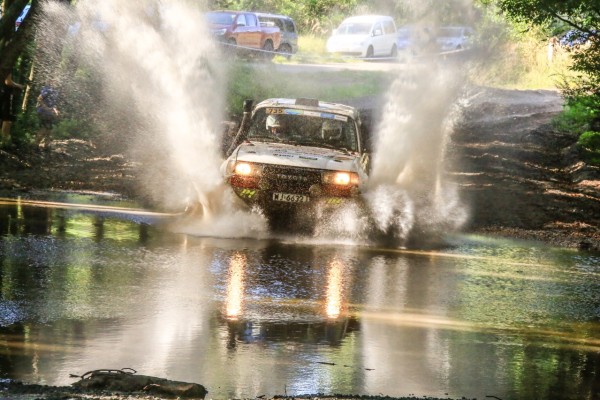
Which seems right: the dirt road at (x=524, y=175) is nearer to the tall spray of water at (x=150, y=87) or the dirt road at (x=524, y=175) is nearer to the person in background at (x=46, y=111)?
the tall spray of water at (x=150, y=87)

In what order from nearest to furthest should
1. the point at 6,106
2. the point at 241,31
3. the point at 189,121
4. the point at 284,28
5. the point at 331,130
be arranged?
1. the point at 331,130
2. the point at 189,121
3. the point at 6,106
4. the point at 241,31
5. the point at 284,28

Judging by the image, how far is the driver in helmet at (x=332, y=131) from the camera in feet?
48.6

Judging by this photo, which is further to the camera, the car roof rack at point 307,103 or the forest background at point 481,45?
the forest background at point 481,45

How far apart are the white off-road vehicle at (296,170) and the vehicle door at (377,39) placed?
28.7m

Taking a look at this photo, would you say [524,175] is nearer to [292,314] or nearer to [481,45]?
[292,314]

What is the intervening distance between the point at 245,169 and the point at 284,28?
28.6 metres

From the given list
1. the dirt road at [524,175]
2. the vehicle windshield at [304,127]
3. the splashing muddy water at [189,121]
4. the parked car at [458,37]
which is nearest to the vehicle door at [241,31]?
the splashing muddy water at [189,121]

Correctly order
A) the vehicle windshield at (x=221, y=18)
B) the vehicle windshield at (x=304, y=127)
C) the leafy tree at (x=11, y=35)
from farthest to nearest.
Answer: the vehicle windshield at (x=221, y=18), the leafy tree at (x=11, y=35), the vehicle windshield at (x=304, y=127)

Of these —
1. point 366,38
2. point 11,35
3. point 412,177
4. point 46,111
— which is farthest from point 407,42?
point 11,35

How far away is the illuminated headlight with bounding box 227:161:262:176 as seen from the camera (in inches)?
527

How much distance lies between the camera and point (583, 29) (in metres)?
17.8

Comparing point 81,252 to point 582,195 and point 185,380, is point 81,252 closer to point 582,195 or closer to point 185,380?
point 185,380

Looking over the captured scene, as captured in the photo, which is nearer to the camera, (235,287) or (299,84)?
(235,287)

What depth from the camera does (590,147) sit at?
2242cm
